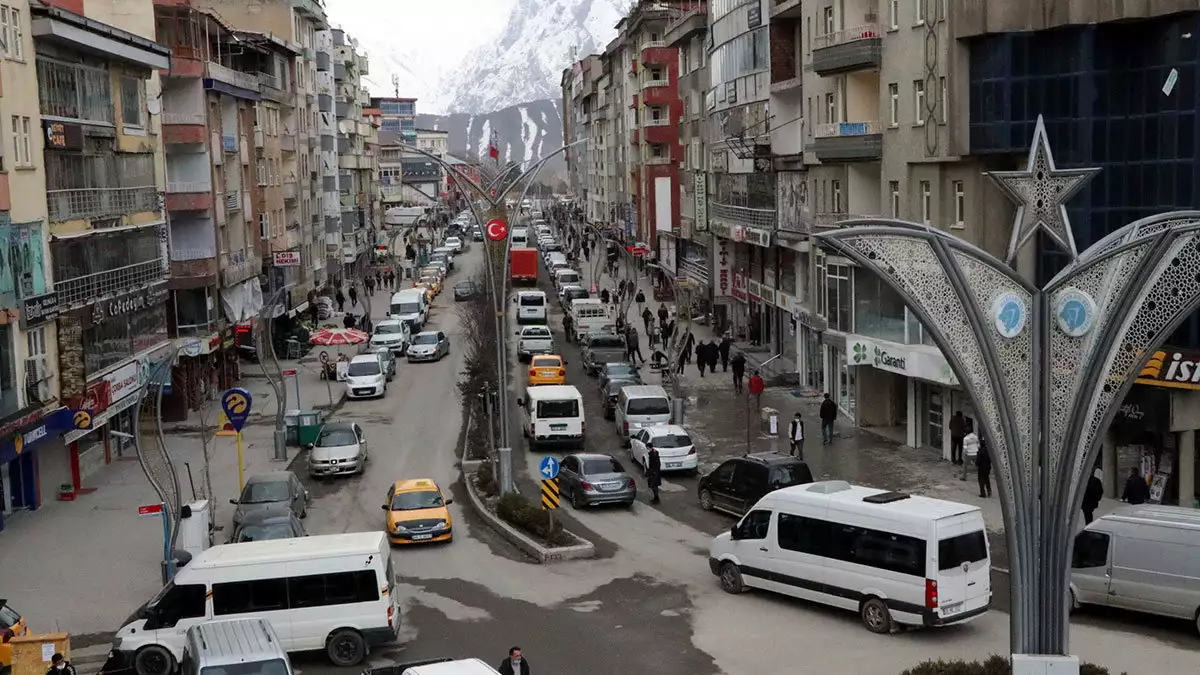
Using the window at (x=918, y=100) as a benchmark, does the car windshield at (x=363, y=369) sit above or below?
below

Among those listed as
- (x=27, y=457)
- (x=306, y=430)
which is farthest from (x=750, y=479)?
(x=306, y=430)

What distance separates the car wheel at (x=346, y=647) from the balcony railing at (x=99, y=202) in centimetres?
1857

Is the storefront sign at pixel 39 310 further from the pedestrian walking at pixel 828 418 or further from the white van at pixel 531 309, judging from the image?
the white van at pixel 531 309

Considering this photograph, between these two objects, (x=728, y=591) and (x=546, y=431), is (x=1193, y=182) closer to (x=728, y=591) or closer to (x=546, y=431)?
(x=728, y=591)

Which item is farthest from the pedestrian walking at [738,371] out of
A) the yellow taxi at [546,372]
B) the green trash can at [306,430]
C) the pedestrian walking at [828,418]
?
the green trash can at [306,430]

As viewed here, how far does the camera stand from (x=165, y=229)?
1859 inches

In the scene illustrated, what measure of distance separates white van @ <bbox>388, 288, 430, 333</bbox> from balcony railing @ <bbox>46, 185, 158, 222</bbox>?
2513cm

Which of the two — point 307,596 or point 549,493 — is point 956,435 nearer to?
point 549,493

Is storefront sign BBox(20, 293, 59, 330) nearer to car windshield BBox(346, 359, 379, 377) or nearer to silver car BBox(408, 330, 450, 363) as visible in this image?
car windshield BBox(346, 359, 379, 377)

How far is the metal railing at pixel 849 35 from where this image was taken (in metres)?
39.8

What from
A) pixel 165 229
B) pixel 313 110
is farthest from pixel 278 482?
pixel 313 110

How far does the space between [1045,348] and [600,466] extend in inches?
720

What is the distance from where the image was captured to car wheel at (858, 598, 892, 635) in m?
22.4

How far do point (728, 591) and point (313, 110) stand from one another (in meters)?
60.6
